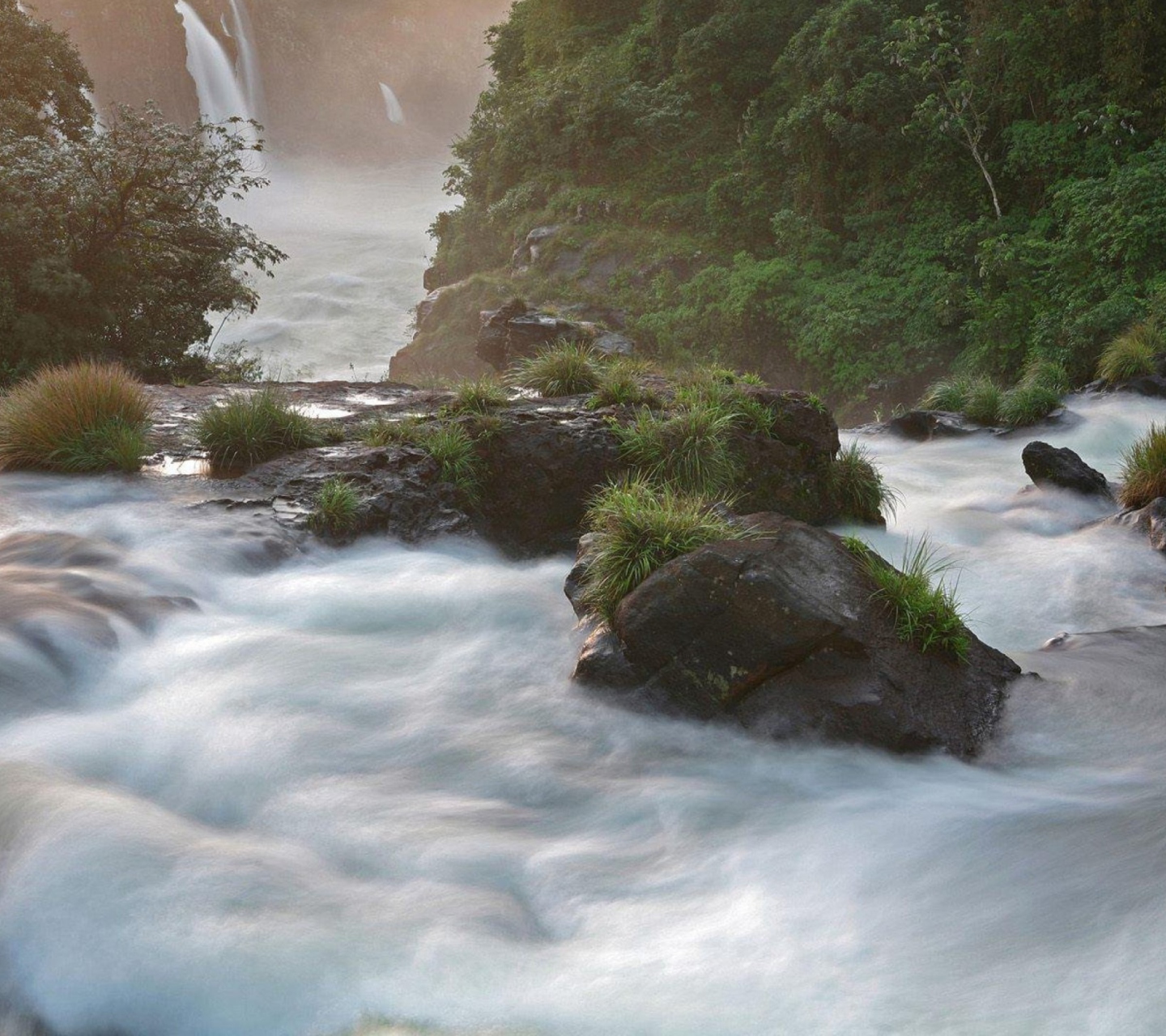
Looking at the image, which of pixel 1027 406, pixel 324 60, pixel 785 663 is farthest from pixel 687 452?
pixel 324 60

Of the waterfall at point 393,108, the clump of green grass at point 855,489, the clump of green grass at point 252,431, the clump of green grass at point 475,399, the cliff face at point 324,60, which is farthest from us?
the waterfall at point 393,108

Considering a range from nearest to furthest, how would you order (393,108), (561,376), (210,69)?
(561,376) < (210,69) < (393,108)

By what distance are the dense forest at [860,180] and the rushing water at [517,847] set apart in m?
14.3

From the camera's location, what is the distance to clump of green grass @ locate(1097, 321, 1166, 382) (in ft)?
50.3

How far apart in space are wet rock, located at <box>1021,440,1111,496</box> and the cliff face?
8560cm

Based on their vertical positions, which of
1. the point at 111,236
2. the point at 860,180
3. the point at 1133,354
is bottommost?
the point at 1133,354

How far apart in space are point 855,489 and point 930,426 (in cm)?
612

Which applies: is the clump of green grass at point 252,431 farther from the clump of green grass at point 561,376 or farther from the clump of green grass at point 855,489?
the clump of green grass at point 855,489

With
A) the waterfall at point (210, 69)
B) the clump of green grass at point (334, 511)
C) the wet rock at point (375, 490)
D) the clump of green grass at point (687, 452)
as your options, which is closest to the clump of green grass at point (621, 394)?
the clump of green grass at point (687, 452)

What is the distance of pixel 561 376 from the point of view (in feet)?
35.9

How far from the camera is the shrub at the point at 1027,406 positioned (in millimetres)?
14539

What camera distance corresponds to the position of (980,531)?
9.56m

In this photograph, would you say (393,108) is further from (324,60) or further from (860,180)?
(860,180)

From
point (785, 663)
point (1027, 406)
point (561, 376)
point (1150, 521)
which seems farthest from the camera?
point (1027, 406)
